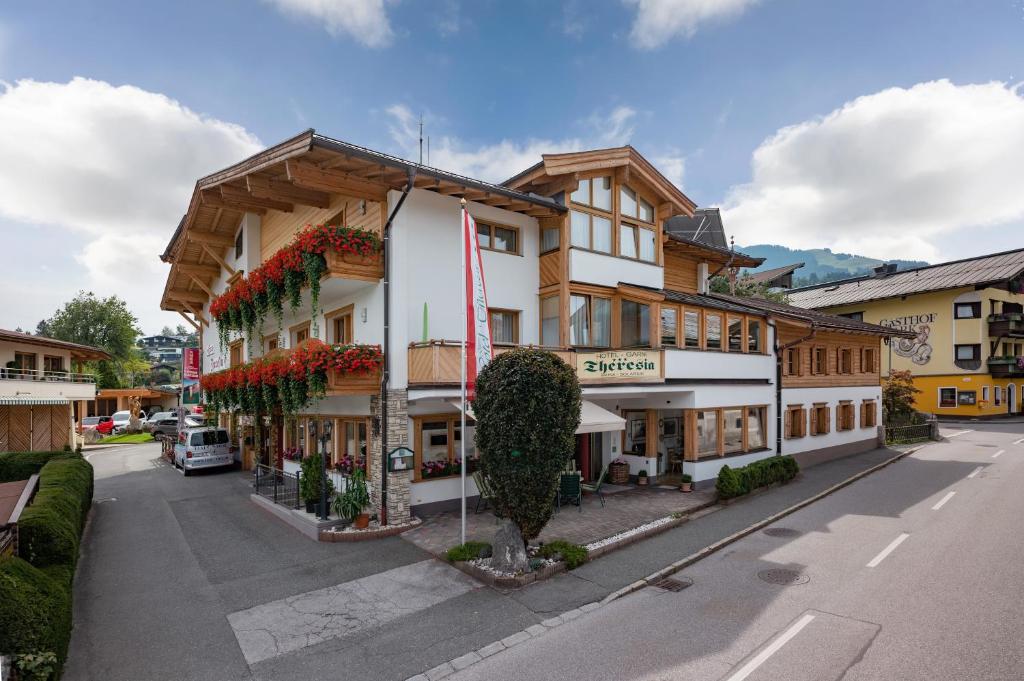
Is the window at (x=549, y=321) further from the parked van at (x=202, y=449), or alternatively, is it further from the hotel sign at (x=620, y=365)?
the parked van at (x=202, y=449)

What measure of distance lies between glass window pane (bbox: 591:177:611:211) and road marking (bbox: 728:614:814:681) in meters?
13.3

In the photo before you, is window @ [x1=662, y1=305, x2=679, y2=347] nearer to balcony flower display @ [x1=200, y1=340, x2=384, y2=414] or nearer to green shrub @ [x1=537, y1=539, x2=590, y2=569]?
green shrub @ [x1=537, y1=539, x2=590, y2=569]

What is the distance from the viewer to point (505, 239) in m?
16.6

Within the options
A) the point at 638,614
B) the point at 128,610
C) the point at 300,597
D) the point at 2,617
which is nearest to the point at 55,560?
the point at 128,610

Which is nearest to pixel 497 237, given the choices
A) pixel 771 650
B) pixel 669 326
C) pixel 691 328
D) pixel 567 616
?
pixel 669 326

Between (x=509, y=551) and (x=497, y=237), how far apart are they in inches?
386

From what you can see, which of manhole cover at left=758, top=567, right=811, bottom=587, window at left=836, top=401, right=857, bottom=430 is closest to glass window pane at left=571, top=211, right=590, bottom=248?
manhole cover at left=758, top=567, right=811, bottom=587

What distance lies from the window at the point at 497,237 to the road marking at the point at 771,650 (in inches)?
469

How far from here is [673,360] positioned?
16797 mm

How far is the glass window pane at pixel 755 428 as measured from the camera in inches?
778

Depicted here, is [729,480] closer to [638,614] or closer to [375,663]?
[638,614]

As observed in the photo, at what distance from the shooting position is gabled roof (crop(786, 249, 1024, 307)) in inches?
1642

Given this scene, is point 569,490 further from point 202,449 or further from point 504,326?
point 202,449

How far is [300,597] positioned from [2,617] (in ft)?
14.2
